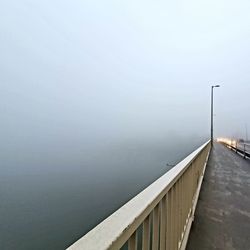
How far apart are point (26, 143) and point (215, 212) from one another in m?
104

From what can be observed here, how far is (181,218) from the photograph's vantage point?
2670 millimetres

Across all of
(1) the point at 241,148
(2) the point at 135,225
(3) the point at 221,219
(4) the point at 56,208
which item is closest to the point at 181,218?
(3) the point at 221,219

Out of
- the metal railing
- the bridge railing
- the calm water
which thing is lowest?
the calm water

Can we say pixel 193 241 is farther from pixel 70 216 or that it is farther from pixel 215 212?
pixel 70 216

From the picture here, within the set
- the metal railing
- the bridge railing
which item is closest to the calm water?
the metal railing

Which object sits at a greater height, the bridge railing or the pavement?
the bridge railing

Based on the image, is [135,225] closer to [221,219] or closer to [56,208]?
[221,219]

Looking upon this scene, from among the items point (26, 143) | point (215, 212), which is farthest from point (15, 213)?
point (26, 143)

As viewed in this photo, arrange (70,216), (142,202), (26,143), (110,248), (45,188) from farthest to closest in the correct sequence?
(26,143)
(45,188)
(70,216)
(142,202)
(110,248)

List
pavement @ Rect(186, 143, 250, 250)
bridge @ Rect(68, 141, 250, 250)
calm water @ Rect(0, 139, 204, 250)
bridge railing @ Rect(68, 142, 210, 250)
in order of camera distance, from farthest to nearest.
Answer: calm water @ Rect(0, 139, 204, 250)
pavement @ Rect(186, 143, 250, 250)
bridge @ Rect(68, 141, 250, 250)
bridge railing @ Rect(68, 142, 210, 250)

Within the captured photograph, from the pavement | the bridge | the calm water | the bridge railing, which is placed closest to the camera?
the bridge railing

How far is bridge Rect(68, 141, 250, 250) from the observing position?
3.00 ft

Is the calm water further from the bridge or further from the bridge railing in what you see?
the bridge railing

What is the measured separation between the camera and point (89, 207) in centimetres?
1717
